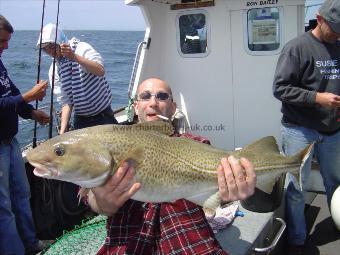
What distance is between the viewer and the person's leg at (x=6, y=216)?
4.23 m

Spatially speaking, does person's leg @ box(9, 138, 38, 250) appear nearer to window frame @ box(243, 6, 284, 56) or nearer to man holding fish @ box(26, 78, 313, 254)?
man holding fish @ box(26, 78, 313, 254)

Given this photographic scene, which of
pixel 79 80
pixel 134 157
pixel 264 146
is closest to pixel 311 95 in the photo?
pixel 264 146

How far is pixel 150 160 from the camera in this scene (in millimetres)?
2186

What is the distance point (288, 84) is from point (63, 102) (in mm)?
2918

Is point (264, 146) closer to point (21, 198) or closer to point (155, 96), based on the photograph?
point (155, 96)

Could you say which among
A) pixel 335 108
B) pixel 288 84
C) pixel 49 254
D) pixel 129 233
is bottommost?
pixel 49 254

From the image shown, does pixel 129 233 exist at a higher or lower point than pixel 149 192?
lower

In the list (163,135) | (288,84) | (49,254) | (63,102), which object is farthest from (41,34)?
(163,135)

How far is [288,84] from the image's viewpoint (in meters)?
4.04

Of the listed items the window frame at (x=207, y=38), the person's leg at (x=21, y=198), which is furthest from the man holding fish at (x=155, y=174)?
the window frame at (x=207, y=38)

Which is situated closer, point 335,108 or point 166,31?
point 335,108

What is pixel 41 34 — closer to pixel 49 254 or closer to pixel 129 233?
pixel 49 254

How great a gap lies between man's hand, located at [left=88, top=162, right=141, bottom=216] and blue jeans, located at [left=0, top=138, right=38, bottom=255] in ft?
7.30

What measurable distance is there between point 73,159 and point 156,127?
51 cm
